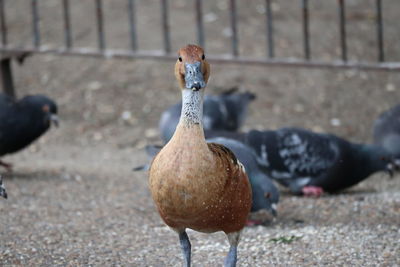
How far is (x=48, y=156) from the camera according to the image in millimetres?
8094

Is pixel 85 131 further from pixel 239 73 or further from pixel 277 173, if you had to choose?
pixel 277 173

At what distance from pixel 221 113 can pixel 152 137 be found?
116 cm

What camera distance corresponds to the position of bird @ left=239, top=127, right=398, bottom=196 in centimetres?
662

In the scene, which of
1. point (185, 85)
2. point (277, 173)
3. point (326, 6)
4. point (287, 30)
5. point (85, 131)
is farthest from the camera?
point (326, 6)

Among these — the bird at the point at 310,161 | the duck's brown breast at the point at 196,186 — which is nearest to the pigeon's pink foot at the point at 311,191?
the bird at the point at 310,161

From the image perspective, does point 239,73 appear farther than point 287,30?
No

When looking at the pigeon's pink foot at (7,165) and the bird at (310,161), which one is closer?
the bird at (310,161)

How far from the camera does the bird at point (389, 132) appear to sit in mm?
7465

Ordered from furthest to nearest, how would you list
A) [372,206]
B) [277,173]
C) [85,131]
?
[85,131] → [277,173] → [372,206]

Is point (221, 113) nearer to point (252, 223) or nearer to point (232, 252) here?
point (252, 223)

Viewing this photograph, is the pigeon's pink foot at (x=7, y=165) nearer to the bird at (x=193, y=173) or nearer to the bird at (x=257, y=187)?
the bird at (x=257, y=187)

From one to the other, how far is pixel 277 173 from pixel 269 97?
2.53 metres

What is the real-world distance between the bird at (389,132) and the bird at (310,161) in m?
0.70

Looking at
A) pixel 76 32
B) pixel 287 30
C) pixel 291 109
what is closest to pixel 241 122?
pixel 291 109
